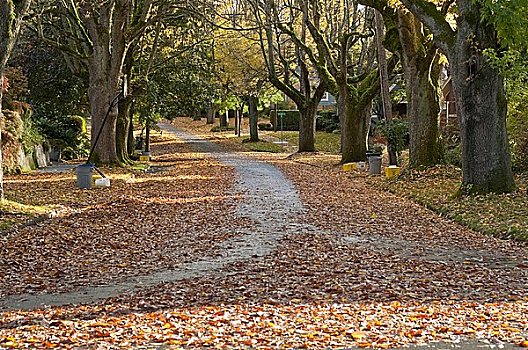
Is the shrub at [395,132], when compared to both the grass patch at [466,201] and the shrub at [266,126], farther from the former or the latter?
the shrub at [266,126]

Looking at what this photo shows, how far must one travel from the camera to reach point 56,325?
7055 millimetres

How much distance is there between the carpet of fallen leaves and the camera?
9.85m

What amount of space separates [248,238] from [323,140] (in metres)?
37.4

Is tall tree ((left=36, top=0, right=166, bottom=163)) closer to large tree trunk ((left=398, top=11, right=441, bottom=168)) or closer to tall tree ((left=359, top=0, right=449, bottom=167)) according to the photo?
tall tree ((left=359, top=0, right=449, bottom=167))

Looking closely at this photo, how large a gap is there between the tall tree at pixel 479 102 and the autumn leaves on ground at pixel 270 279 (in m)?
1.47

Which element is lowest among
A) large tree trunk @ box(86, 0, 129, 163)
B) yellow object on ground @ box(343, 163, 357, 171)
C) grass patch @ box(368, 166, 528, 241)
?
yellow object on ground @ box(343, 163, 357, 171)

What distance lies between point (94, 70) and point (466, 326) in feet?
66.6

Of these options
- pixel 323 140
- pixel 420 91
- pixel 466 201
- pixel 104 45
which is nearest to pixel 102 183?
pixel 104 45

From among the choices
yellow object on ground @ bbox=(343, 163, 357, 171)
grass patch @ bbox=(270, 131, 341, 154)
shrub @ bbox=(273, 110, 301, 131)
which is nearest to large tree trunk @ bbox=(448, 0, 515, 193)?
yellow object on ground @ bbox=(343, 163, 357, 171)

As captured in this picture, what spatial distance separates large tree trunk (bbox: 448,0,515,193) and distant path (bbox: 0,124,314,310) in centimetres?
350

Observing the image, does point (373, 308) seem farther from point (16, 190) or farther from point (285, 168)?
point (285, 168)

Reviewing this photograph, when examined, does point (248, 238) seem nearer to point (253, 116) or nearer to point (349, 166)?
point (349, 166)

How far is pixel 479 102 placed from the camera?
50.1ft

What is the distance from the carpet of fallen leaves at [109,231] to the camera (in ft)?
32.3
